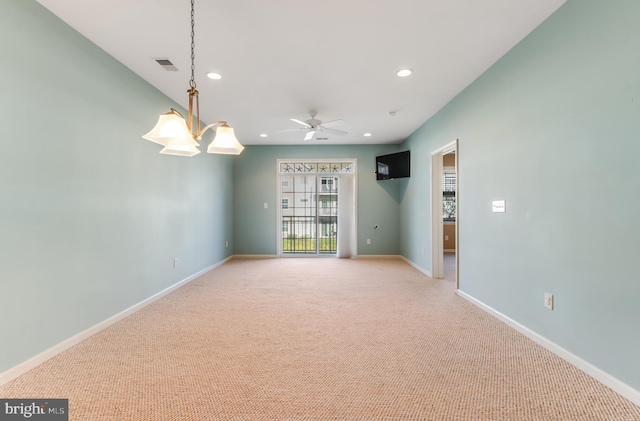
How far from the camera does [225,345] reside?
235 centimetres

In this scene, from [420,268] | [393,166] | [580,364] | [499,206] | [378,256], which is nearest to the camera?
[580,364]

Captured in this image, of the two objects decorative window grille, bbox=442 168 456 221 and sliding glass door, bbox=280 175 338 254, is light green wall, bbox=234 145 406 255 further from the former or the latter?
decorative window grille, bbox=442 168 456 221

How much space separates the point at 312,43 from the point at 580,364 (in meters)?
3.23

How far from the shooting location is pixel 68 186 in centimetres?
230

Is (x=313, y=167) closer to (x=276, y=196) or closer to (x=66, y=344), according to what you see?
(x=276, y=196)

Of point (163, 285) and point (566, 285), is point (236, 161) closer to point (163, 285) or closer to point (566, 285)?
point (163, 285)

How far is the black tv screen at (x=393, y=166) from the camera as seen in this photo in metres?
5.73

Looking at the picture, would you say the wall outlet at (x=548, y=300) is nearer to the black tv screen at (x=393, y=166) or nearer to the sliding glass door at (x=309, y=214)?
the black tv screen at (x=393, y=166)

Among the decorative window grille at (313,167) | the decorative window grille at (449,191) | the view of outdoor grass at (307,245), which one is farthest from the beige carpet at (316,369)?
the decorative window grille at (449,191)

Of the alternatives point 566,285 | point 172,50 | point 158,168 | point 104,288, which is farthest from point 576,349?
point 158,168

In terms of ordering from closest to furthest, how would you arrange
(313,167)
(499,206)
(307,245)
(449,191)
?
(499,206) < (313,167) < (307,245) < (449,191)

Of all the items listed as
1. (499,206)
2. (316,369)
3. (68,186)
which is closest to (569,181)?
(499,206)

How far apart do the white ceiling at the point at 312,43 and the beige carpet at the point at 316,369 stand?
2608 mm

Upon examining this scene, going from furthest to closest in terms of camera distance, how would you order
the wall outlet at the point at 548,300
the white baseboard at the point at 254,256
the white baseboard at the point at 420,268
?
the white baseboard at the point at 254,256
the white baseboard at the point at 420,268
the wall outlet at the point at 548,300
